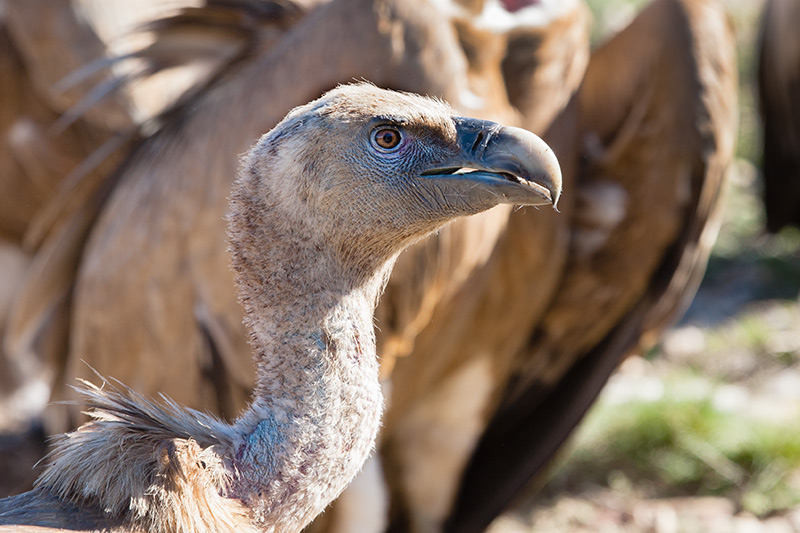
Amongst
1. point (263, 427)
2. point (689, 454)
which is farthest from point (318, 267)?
point (689, 454)

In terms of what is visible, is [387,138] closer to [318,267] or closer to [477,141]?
[477,141]

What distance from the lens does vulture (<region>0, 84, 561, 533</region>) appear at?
1825 mm

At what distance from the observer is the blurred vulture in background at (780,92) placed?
7.05 metres

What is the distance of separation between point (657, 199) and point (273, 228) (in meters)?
2.11

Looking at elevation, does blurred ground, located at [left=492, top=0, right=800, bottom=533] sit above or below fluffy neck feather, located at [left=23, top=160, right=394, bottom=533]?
below

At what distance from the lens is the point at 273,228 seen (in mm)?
1931

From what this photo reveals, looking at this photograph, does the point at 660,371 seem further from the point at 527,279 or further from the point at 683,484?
the point at 527,279

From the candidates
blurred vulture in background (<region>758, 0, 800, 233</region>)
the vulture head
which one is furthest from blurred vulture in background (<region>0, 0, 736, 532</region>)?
blurred vulture in background (<region>758, 0, 800, 233</region>)

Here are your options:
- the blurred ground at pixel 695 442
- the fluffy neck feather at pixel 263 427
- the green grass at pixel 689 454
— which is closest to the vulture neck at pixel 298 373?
the fluffy neck feather at pixel 263 427

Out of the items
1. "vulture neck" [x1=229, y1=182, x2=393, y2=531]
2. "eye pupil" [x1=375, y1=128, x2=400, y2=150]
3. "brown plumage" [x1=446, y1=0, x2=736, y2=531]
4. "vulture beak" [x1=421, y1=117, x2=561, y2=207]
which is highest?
"eye pupil" [x1=375, y1=128, x2=400, y2=150]

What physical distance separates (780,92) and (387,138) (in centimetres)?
606

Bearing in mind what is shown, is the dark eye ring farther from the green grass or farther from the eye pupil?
the green grass

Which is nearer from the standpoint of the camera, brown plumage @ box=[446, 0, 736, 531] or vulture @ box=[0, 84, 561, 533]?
vulture @ box=[0, 84, 561, 533]

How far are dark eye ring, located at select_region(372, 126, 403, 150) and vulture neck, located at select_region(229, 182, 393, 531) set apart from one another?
0.21m
